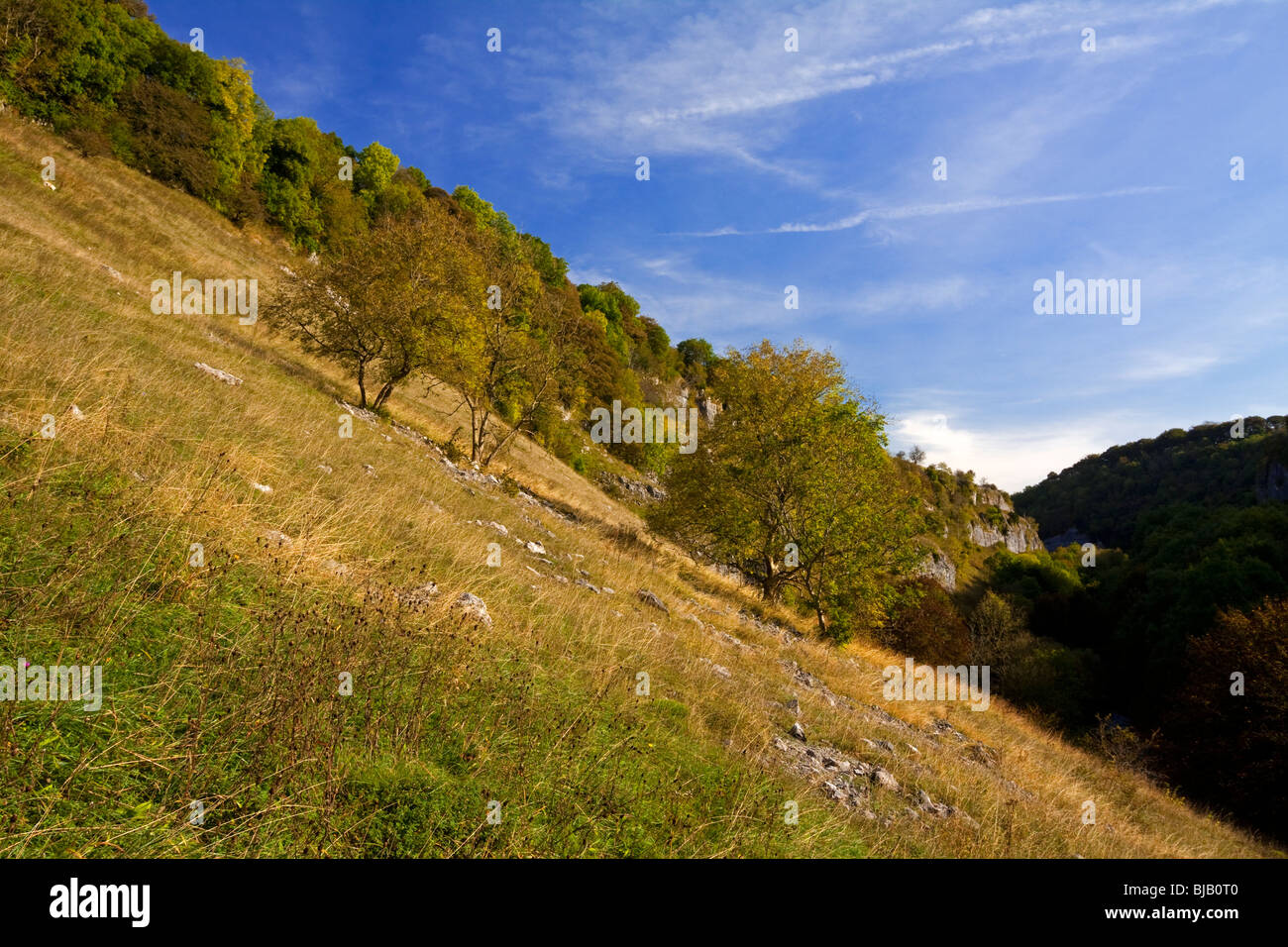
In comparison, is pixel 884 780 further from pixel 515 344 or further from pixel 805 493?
pixel 515 344

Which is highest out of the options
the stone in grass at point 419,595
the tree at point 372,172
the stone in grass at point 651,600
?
the tree at point 372,172

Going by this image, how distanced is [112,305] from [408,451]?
7.40 metres

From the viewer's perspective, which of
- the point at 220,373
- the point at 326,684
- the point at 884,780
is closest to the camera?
the point at 326,684

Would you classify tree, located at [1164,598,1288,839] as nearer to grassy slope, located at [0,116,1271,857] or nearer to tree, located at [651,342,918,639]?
tree, located at [651,342,918,639]

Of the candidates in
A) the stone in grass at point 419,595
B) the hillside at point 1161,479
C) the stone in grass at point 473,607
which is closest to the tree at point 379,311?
the stone in grass at point 419,595

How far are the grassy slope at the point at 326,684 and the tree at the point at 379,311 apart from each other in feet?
32.4

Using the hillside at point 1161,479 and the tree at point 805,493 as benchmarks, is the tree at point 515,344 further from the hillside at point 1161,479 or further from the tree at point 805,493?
the hillside at point 1161,479

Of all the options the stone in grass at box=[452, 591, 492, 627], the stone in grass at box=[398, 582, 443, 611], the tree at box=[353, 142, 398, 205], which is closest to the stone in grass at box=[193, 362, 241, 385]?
the stone in grass at box=[398, 582, 443, 611]

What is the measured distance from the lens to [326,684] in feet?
13.0

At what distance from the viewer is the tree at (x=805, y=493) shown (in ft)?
68.8

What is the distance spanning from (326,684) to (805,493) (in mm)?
18949

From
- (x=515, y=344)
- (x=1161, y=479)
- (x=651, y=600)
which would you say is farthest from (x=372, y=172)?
(x=1161, y=479)

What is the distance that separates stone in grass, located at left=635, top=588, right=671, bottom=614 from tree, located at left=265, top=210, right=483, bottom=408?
43.4ft
